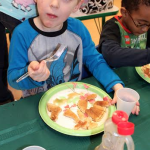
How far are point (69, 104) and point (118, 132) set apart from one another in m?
0.42

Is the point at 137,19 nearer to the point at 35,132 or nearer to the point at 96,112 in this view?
the point at 96,112

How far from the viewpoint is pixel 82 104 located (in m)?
0.86

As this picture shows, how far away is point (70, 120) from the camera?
791mm

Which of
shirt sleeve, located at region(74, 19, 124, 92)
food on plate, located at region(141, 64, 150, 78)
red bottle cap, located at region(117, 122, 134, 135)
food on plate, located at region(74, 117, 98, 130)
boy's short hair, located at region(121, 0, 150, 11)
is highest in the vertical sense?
boy's short hair, located at region(121, 0, 150, 11)

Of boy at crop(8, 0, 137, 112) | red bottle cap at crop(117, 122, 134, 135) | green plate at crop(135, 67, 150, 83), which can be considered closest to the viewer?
A: red bottle cap at crop(117, 122, 134, 135)

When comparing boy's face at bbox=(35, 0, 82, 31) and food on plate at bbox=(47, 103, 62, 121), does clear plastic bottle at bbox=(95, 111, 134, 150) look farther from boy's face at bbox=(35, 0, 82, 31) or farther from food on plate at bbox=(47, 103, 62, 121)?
boy's face at bbox=(35, 0, 82, 31)

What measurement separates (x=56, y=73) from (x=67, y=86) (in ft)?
0.62

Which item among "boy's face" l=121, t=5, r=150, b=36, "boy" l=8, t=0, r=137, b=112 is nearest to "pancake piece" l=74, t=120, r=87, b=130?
"boy" l=8, t=0, r=137, b=112

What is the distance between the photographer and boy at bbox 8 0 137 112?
0.90 metres

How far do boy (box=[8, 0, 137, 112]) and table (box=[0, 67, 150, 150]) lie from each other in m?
0.14

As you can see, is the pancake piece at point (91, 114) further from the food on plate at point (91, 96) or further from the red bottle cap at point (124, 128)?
the red bottle cap at point (124, 128)

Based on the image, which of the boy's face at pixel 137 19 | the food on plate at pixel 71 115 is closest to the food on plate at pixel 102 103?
the food on plate at pixel 71 115

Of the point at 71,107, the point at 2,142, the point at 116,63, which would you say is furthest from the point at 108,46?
the point at 2,142

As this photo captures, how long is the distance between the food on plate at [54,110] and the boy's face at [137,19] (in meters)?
0.72
